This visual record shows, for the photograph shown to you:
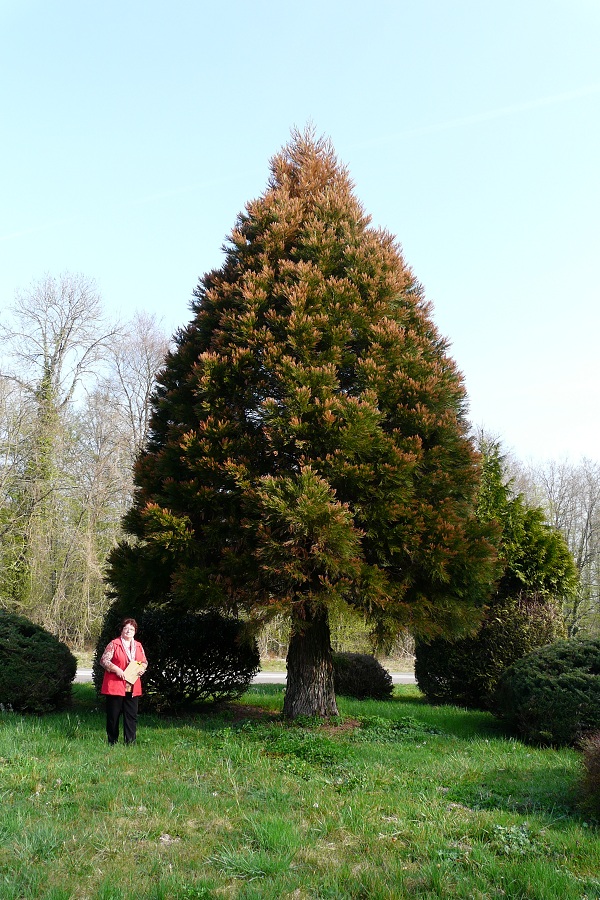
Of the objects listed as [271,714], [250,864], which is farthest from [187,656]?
[250,864]

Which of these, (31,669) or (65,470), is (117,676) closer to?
(31,669)

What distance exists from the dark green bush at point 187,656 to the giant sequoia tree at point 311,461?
657 millimetres

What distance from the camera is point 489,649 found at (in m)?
10.4

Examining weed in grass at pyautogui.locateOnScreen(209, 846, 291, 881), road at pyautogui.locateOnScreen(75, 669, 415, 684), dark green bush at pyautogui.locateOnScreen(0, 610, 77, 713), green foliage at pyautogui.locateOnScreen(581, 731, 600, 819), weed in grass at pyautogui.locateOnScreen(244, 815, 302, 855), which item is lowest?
road at pyautogui.locateOnScreen(75, 669, 415, 684)

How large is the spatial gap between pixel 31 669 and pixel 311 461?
4.90 m

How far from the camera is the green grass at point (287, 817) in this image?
3547 mm

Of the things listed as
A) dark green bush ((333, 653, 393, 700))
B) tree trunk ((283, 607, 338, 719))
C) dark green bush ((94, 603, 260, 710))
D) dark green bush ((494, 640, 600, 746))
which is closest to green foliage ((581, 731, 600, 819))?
dark green bush ((494, 640, 600, 746))

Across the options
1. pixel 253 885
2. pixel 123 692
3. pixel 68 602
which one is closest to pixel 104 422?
pixel 68 602

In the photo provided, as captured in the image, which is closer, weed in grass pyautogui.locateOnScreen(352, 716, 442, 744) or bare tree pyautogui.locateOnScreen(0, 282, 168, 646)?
weed in grass pyautogui.locateOnScreen(352, 716, 442, 744)

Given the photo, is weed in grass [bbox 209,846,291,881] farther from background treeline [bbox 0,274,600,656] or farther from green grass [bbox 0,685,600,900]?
background treeline [bbox 0,274,600,656]

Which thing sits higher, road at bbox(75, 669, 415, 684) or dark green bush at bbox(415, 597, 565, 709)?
dark green bush at bbox(415, 597, 565, 709)

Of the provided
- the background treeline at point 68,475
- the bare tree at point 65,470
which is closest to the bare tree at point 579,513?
the background treeline at point 68,475

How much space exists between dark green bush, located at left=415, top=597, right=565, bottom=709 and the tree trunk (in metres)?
2.39

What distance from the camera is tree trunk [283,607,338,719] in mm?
8602
